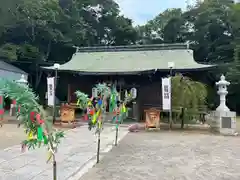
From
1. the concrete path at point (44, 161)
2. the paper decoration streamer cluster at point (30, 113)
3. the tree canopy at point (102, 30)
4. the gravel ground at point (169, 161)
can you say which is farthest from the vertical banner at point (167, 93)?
the tree canopy at point (102, 30)

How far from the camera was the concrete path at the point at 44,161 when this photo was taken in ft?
13.0

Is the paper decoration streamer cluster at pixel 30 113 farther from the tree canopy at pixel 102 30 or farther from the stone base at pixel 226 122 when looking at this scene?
the tree canopy at pixel 102 30

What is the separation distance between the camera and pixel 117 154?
560 cm

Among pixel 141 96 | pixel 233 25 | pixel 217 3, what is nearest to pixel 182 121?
pixel 141 96

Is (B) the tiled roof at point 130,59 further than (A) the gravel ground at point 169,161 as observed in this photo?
Yes

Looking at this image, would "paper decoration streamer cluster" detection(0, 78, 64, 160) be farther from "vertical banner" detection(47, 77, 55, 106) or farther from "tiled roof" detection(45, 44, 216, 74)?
"tiled roof" detection(45, 44, 216, 74)

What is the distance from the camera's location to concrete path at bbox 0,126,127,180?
13.0ft

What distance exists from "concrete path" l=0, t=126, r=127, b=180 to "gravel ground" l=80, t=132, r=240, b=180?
13.0 inches

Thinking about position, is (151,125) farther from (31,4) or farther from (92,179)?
(31,4)

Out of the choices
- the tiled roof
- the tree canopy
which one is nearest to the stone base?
the tiled roof

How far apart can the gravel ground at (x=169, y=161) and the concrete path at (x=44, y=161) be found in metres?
0.33

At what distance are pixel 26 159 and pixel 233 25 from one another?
18.7m

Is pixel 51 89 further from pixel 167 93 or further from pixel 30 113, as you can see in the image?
pixel 30 113

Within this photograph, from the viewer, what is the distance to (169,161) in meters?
5.04
